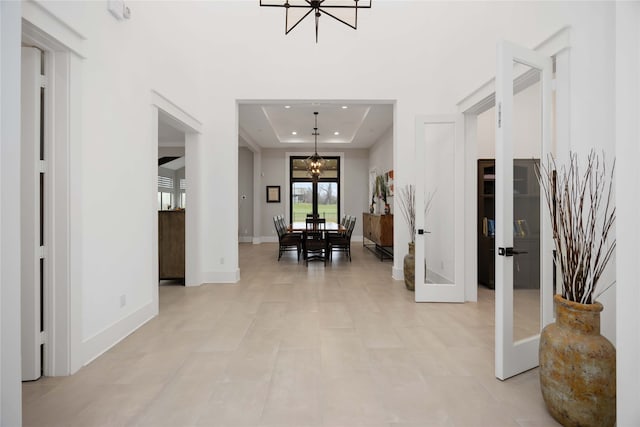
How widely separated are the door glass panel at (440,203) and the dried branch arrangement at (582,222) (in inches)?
75.6

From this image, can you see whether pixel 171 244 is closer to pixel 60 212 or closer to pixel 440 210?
pixel 60 212

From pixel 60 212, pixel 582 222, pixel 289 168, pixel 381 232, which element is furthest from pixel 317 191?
pixel 582 222

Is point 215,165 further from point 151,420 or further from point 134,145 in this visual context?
point 151,420

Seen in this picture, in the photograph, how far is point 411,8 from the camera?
5102mm

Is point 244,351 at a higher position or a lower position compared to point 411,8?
lower

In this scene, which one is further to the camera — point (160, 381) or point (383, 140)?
point (383, 140)

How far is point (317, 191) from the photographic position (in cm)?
1105

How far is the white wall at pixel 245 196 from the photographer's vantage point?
426 inches
